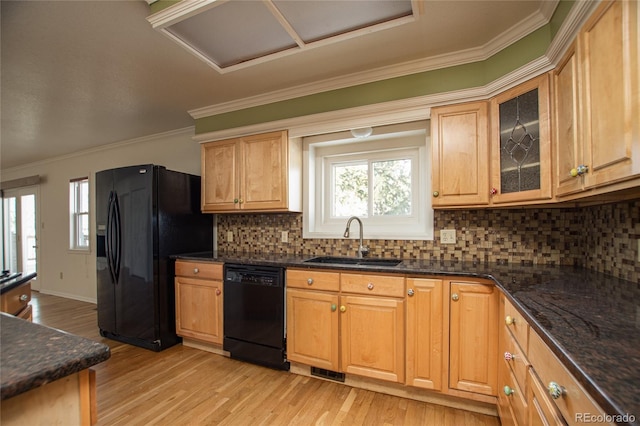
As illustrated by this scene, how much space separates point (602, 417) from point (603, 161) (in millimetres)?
996

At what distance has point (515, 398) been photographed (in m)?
1.25

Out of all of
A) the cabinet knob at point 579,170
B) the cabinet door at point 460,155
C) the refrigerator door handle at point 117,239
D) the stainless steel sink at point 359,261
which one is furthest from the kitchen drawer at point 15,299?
the cabinet knob at point 579,170

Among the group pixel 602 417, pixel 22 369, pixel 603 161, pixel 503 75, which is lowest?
pixel 602 417

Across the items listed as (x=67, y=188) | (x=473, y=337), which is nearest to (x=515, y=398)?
(x=473, y=337)

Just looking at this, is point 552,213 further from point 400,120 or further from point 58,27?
point 58,27

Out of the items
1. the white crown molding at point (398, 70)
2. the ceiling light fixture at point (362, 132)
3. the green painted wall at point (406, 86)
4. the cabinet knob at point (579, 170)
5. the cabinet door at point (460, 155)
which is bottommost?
the cabinet knob at point (579, 170)

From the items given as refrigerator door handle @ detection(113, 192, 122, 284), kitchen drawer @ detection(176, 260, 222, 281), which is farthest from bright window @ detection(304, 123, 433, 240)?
refrigerator door handle @ detection(113, 192, 122, 284)

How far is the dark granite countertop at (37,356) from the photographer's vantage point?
1.61 ft

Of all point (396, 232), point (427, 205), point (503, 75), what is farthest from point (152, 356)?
point (503, 75)

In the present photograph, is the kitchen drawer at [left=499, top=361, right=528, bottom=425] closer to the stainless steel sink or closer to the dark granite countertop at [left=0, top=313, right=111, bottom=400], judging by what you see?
the stainless steel sink

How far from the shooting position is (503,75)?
6.01ft

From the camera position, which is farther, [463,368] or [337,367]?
[337,367]

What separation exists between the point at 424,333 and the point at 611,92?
148 cm
